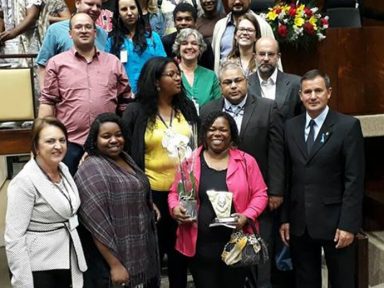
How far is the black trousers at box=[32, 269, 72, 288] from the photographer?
314cm

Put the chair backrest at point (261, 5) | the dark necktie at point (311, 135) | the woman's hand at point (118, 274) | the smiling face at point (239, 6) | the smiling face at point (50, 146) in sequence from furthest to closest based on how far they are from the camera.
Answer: the chair backrest at point (261, 5) → the smiling face at point (239, 6) → the dark necktie at point (311, 135) → the woman's hand at point (118, 274) → the smiling face at point (50, 146)

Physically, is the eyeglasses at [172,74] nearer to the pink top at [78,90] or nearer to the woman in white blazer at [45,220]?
the pink top at [78,90]

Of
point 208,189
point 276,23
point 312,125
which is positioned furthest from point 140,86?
point 276,23

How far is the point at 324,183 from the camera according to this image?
3.60 meters

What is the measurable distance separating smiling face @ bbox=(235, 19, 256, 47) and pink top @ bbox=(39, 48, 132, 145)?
3.05 feet

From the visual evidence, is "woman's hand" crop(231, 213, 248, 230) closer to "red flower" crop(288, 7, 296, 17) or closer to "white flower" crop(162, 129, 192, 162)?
"white flower" crop(162, 129, 192, 162)

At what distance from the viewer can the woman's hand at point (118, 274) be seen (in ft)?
10.8

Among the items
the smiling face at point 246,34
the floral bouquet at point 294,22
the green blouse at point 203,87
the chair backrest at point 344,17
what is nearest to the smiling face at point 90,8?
the green blouse at point 203,87

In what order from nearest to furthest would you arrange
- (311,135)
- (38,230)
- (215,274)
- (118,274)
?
1. (38,230)
2. (118,274)
3. (215,274)
4. (311,135)

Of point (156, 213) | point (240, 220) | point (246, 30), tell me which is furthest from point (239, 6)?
point (240, 220)

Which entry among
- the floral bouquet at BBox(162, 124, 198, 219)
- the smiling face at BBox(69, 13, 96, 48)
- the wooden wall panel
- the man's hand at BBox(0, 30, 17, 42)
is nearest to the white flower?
the floral bouquet at BBox(162, 124, 198, 219)

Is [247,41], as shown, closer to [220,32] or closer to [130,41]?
[220,32]

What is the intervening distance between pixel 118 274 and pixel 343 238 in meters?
1.27

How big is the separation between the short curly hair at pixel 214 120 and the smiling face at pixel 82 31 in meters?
0.96
